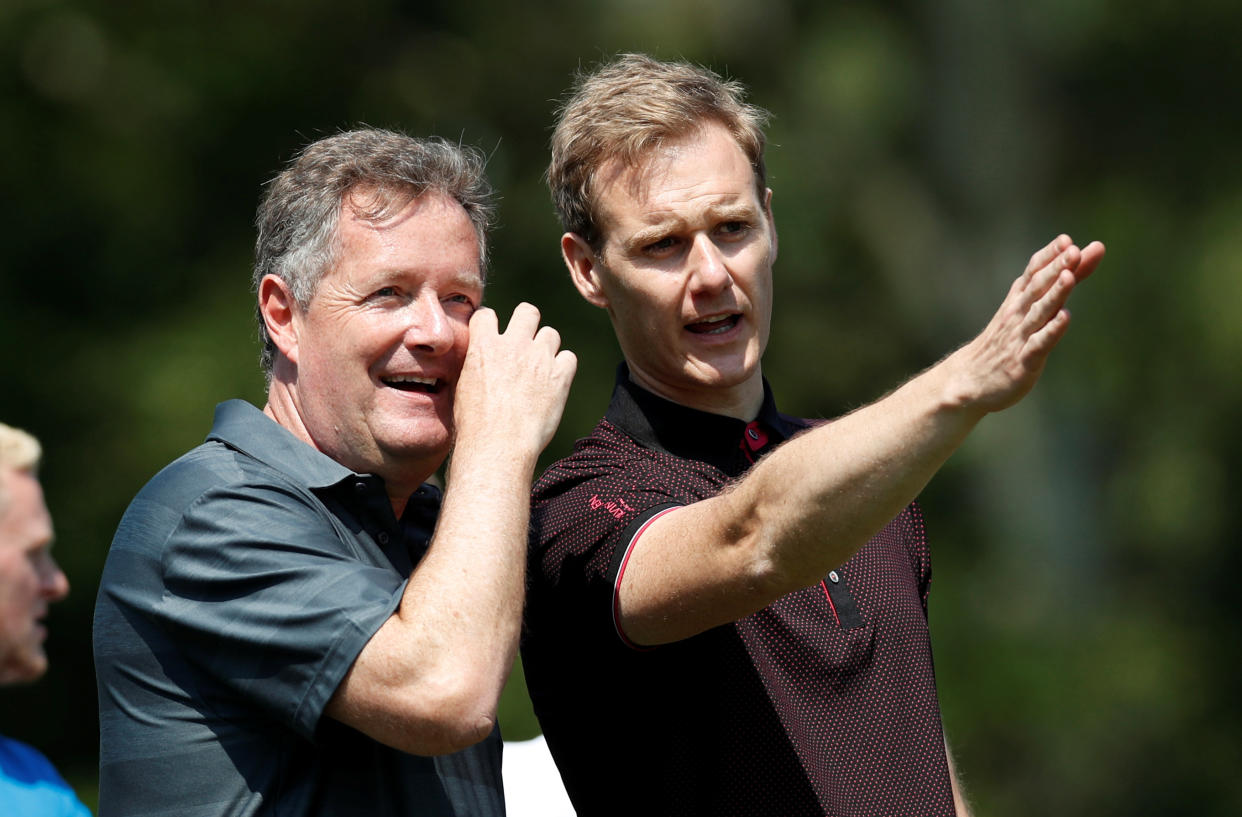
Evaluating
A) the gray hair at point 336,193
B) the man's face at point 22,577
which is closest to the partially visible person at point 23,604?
the man's face at point 22,577

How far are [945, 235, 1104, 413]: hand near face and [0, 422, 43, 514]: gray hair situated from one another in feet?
4.19

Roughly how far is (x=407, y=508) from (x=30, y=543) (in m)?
1.18

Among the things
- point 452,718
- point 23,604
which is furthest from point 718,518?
point 23,604

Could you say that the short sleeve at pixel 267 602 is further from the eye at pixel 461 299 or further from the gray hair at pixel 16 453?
the eye at pixel 461 299

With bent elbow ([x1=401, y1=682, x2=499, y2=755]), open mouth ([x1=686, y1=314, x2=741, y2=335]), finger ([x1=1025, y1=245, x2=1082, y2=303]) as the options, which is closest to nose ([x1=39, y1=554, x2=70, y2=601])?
bent elbow ([x1=401, y1=682, x2=499, y2=755])

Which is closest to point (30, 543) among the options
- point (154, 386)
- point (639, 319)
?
point (639, 319)

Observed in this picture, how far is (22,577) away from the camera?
6.63 ft

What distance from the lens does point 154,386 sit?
985 centimetres

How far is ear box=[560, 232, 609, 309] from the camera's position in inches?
134

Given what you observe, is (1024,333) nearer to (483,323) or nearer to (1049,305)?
(1049,305)

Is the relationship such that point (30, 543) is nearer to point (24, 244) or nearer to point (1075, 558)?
point (24, 244)

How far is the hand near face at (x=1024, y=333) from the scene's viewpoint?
2.27 m

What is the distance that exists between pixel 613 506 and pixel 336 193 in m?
0.78

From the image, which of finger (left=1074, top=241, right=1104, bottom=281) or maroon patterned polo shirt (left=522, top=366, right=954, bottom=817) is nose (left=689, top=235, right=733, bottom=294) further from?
finger (left=1074, top=241, right=1104, bottom=281)
